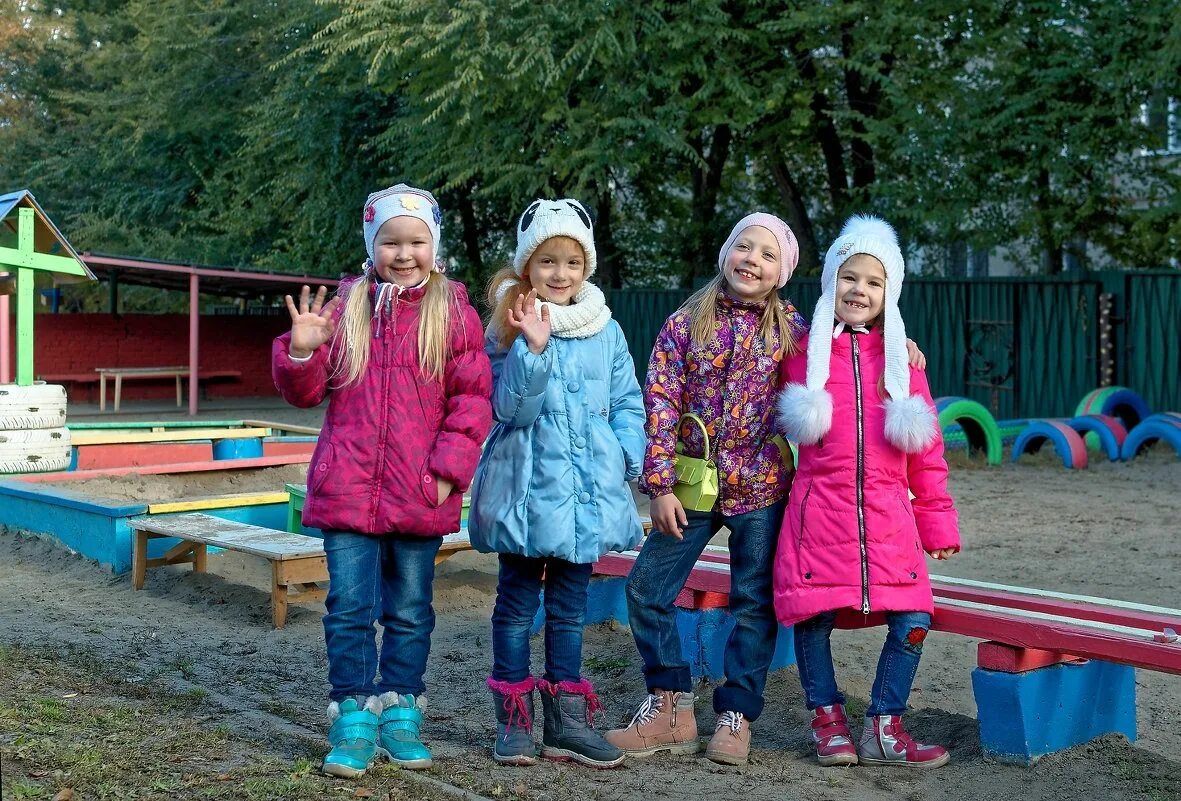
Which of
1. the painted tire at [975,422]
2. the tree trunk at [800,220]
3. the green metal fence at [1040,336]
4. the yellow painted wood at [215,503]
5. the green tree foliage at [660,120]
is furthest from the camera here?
the tree trunk at [800,220]

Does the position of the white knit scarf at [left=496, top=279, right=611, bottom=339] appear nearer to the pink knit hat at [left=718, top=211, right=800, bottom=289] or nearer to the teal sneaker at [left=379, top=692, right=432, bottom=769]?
the pink knit hat at [left=718, top=211, right=800, bottom=289]

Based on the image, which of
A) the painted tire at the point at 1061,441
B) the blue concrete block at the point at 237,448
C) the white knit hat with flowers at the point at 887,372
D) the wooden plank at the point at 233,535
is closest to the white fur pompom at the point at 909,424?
the white knit hat with flowers at the point at 887,372

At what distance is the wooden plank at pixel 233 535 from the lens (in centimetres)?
596

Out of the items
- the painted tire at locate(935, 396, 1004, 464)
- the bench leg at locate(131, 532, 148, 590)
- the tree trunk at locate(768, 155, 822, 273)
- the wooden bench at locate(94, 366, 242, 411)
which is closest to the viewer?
the bench leg at locate(131, 532, 148, 590)

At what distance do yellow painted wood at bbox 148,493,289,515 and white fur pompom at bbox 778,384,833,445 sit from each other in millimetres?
4432

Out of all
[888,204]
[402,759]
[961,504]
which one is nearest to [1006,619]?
[402,759]

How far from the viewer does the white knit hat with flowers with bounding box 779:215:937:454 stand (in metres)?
3.77

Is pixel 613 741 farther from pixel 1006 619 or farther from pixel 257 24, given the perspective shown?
pixel 257 24

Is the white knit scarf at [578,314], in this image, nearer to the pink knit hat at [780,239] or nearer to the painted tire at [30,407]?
the pink knit hat at [780,239]

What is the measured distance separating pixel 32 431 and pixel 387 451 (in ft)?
22.3

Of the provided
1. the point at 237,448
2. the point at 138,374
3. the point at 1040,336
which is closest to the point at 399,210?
the point at 237,448

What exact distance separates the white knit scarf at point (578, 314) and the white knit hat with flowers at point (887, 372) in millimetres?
585

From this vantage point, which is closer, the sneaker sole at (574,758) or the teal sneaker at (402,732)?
the teal sneaker at (402,732)

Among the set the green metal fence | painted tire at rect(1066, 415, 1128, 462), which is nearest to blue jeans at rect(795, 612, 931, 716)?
painted tire at rect(1066, 415, 1128, 462)
